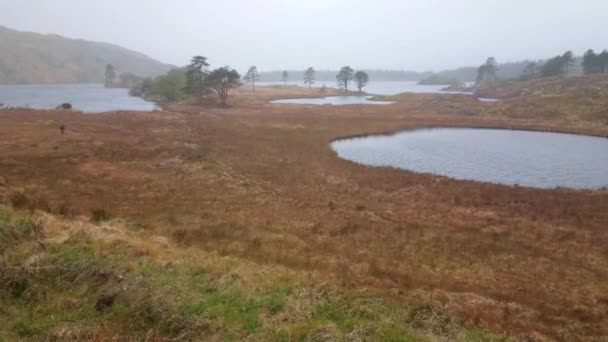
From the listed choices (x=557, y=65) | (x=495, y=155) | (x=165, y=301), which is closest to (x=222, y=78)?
(x=495, y=155)

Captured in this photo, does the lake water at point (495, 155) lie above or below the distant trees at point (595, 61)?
below

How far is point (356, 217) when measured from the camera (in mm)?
21703

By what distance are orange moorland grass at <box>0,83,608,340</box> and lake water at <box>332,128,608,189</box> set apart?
13.1 ft

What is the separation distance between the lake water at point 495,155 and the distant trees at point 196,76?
66.3 m

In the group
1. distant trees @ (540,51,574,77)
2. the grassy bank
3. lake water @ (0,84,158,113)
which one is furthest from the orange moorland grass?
distant trees @ (540,51,574,77)

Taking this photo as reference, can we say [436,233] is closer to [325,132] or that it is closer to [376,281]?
[376,281]

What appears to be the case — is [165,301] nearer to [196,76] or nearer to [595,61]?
[196,76]

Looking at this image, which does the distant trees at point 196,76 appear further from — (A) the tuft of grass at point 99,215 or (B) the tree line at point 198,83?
(A) the tuft of grass at point 99,215

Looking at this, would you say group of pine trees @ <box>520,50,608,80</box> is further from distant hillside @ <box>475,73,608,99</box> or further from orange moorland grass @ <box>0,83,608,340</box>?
orange moorland grass @ <box>0,83,608,340</box>

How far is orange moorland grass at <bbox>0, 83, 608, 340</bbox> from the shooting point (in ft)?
Answer: 43.1

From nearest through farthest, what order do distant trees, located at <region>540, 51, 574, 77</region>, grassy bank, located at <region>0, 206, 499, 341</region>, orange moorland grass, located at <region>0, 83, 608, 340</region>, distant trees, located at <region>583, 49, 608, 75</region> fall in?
grassy bank, located at <region>0, 206, 499, 341</region>, orange moorland grass, located at <region>0, 83, 608, 340</region>, distant trees, located at <region>583, 49, 608, 75</region>, distant trees, located at <region>540, 51, 574, 77</region>

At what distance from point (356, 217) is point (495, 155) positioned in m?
29.3

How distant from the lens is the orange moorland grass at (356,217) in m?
13.1

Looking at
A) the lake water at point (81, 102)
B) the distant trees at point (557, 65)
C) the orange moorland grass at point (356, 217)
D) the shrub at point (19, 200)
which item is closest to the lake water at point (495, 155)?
the orange moorland grass at point (356, 217)
